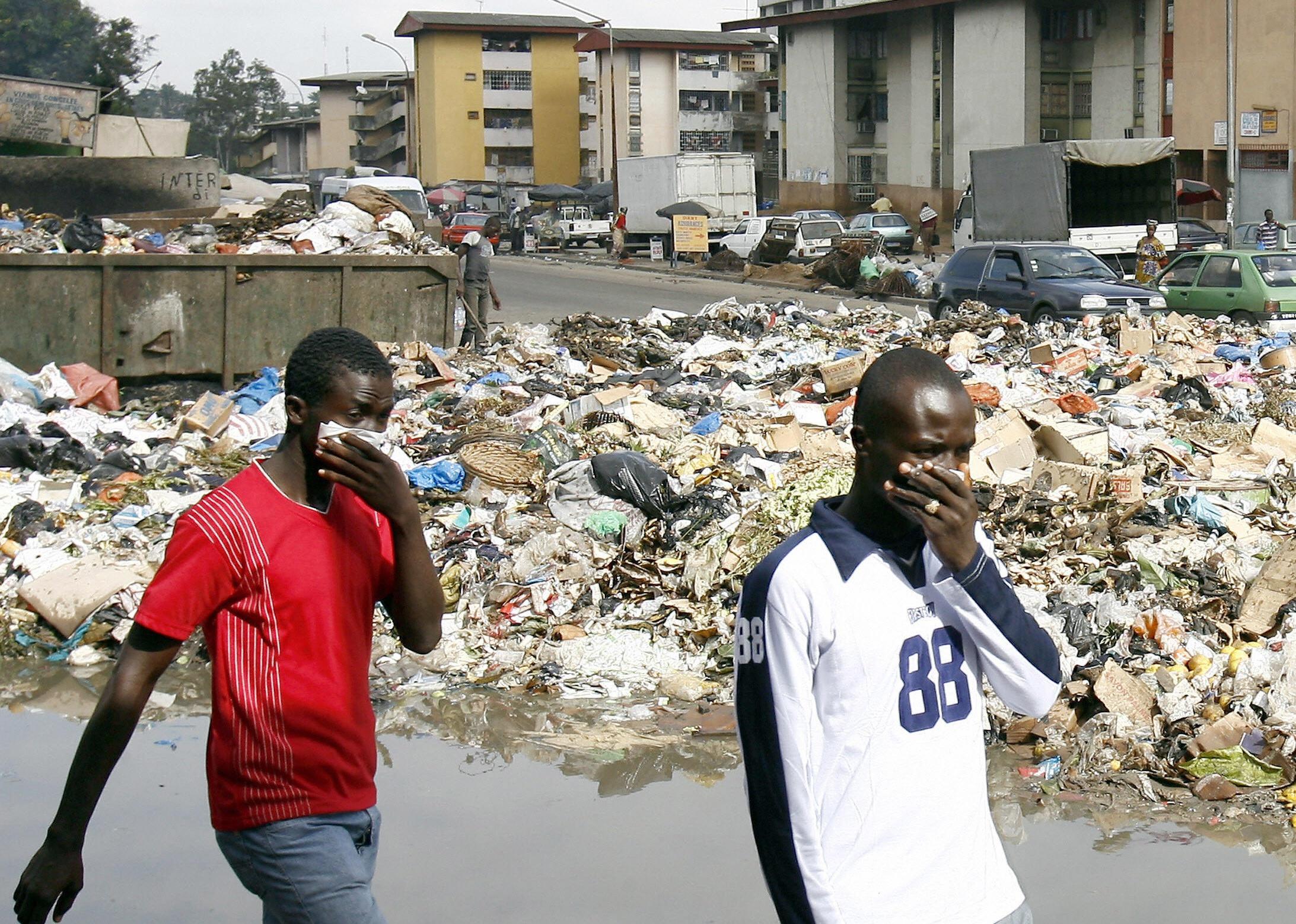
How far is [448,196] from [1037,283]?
138 ft

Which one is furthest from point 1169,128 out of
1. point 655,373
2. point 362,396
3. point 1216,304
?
point 362,396

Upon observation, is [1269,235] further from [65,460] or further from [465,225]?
[65,460]

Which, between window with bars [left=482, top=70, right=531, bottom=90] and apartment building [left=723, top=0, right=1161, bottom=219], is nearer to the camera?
apartment building [left=723, top=0, right=1161, bottom=219]

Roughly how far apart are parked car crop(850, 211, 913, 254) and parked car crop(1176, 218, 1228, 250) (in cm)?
921

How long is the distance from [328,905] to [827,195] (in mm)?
55273

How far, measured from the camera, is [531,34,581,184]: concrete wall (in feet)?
262

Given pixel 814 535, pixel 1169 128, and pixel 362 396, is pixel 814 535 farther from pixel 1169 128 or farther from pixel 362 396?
pixel 1169 128

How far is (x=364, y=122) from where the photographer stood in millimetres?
90938

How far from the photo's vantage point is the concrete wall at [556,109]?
8000 centimetres

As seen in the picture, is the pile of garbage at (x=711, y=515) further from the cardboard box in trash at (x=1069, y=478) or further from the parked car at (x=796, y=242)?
the parked car at (x=796, y=242)

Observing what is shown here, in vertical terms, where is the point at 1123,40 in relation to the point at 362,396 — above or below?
above

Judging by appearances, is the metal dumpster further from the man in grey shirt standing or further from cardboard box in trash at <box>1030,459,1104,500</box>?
cardboard box in trash at <box>1030,459,1104,500</box>

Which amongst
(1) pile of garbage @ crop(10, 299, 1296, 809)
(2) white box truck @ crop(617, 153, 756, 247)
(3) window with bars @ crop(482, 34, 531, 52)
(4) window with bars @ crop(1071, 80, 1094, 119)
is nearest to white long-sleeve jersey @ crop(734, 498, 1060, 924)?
(1) pile of garbage @ crop(10, 299, 1296, 809)

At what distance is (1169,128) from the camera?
139 ft
